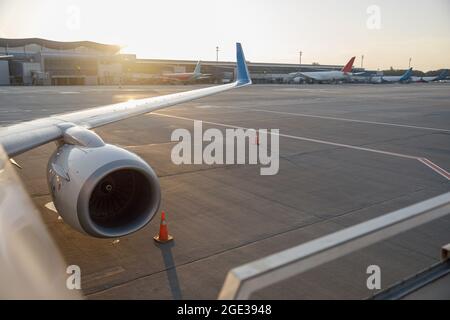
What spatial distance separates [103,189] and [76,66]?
9294 centimetres

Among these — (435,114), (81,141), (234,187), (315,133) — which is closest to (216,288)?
(81,141)

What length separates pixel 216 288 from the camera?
459 cm

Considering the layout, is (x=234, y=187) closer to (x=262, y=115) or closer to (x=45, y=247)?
(x=45, y=247)

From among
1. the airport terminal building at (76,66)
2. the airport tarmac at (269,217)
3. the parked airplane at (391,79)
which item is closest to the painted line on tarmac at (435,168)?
the airport tarmac at (269,217)

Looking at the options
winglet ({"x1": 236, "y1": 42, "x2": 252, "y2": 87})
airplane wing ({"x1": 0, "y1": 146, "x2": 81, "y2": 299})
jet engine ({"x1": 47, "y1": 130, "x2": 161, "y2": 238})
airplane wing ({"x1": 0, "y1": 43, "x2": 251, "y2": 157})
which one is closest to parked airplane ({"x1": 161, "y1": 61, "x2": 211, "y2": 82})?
winglet ({"x1": 236, "y1": 42, "x2": 252, "y2": 87})

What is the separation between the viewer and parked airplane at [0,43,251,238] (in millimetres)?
4371

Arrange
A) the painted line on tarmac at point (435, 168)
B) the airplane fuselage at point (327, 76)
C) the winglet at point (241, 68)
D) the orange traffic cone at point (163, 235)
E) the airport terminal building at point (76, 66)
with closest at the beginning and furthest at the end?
the orange traffic cone at point (163, 235), the painted line on tarmac at point (435, 168), the winglet at point (241, 68), the airport terminal building at point (76, 66), the airplane fuselage at point (327, 76)

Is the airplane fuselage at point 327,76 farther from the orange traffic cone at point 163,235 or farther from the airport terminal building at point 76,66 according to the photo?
the orange traffic cone at point 163,235

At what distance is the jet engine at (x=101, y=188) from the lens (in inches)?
171

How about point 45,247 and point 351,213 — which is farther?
point 351,213

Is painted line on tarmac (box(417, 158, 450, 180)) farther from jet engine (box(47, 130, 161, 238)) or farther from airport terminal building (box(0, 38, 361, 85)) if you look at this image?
airport terminal building (box(0, 38, 361, 85))

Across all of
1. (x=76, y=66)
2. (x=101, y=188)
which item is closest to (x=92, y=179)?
(x=101, y=188)

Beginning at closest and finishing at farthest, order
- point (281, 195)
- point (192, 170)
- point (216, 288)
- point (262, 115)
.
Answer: point (216, 288), point (281, 195), point (192, 170), point (262, 115)

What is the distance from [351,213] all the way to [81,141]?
4781mm
